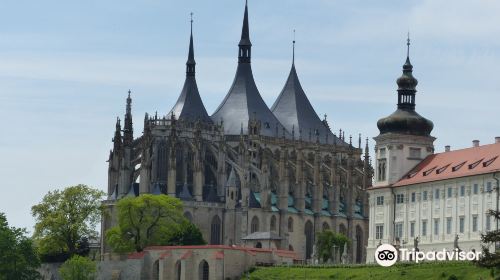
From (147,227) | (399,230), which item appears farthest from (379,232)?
(147,227)

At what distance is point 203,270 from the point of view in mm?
127125

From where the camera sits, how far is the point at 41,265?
480 ft

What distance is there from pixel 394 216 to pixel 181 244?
80.3 ft

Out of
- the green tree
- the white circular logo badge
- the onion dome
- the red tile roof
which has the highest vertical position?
the onion dome

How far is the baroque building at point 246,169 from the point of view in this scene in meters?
165

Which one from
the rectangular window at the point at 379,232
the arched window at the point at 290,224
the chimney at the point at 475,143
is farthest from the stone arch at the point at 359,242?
the chimney at the point at 475,143

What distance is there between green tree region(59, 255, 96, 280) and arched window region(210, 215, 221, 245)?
29.8m

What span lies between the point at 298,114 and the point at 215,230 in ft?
82.3

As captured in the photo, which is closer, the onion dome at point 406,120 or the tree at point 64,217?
the onion dome at point 406,120

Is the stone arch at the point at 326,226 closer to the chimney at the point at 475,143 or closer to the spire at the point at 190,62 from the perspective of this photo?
the spire at the point at 190,62

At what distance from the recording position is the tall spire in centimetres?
18288

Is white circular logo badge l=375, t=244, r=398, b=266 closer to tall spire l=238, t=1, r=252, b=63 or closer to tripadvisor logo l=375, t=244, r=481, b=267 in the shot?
tripadvisor logo l=375, t=244, r=481, b=267

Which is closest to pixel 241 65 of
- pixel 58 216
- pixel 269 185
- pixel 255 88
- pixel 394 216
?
pixel 255 88

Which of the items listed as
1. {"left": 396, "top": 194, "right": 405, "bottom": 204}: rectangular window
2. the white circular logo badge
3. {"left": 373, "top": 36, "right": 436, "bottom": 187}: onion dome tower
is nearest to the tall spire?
{"left": 373, "top": 36, "right": 436, "bottom": 187}: onion dome tower
